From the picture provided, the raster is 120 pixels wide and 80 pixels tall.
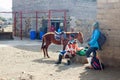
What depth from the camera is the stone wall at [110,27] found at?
9.05 metres

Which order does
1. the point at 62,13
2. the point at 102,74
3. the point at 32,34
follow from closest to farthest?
1. the point at 102,74
2. the point at 62,13
3. the point at 32,34

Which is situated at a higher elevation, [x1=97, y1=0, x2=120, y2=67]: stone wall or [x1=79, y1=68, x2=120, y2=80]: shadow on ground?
[x1=97, y1=0, x2=120, y2=67]: stone wall

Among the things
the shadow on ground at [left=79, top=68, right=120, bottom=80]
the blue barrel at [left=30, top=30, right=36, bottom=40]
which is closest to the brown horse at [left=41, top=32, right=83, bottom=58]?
the shadow on ground at [left=79, top=68, right=120, bottom=80]

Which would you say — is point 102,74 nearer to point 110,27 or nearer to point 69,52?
point 110,27

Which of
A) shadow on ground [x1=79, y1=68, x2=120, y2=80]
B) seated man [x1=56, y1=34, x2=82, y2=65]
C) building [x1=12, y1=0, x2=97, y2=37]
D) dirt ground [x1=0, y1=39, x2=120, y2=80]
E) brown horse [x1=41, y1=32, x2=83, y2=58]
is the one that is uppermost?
building [x1=12, y1=0, x2=97, y2=37]

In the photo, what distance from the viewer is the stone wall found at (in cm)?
905

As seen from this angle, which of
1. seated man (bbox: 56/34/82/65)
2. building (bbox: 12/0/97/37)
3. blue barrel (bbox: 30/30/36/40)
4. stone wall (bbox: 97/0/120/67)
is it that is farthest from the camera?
blue barrel (bbox: 30/30/36/40)

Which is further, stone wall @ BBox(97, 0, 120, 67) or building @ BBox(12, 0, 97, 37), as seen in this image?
building @ BBox(12, 0, 97, 37)

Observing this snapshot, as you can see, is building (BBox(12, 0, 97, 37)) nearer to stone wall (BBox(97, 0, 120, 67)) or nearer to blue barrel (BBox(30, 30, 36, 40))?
blue barrel (BBox(30, 30, 36, 40))

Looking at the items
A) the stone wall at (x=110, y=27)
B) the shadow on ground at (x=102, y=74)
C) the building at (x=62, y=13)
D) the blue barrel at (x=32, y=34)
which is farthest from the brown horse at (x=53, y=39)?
the blue barrel at (x=32, y=34)

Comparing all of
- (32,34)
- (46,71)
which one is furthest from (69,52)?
(32,34)

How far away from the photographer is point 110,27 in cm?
929

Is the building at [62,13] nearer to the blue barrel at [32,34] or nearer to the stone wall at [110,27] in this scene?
the blue barrel at [32,34]

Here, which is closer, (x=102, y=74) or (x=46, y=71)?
(x=102, y=74)
